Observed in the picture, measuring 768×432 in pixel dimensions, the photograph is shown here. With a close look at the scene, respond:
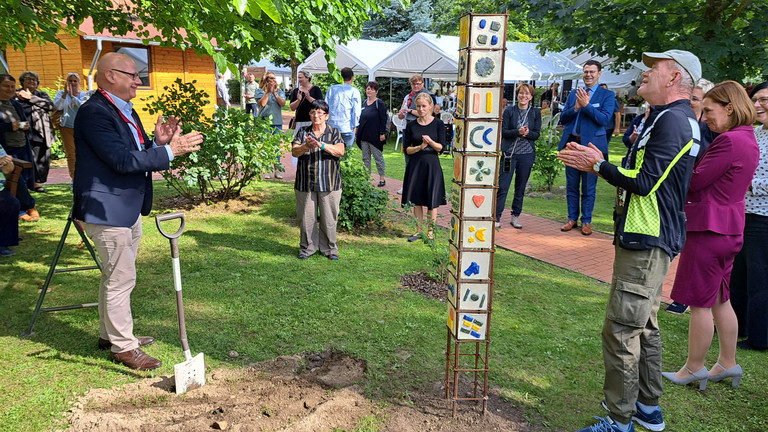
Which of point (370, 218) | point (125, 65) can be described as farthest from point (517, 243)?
point (125, 65)

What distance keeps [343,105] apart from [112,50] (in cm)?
1149

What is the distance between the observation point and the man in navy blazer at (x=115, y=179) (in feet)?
12.1

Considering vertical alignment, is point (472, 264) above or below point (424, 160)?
below

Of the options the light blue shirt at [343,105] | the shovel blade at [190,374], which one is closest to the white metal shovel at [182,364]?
the shovel blade at [190,374]

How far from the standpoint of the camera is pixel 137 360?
396 cm

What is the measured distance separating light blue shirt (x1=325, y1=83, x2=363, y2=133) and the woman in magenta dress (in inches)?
290

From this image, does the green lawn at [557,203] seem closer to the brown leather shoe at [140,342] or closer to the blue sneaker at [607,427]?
the blue sneaker at [607,427]

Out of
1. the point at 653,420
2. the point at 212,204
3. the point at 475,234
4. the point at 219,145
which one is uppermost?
the point at 219,145

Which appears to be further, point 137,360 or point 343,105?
point 343,105

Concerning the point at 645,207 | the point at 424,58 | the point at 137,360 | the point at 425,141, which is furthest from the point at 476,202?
the point at 424,58

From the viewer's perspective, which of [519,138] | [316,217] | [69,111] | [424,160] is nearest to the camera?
[316,217]

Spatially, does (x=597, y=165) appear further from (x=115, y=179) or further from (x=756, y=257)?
(x=115, y=179)

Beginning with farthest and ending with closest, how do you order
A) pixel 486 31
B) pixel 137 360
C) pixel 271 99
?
pixel 271 99, pixel 137 360, pixel 486 31

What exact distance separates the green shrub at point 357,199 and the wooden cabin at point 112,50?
995 cm
